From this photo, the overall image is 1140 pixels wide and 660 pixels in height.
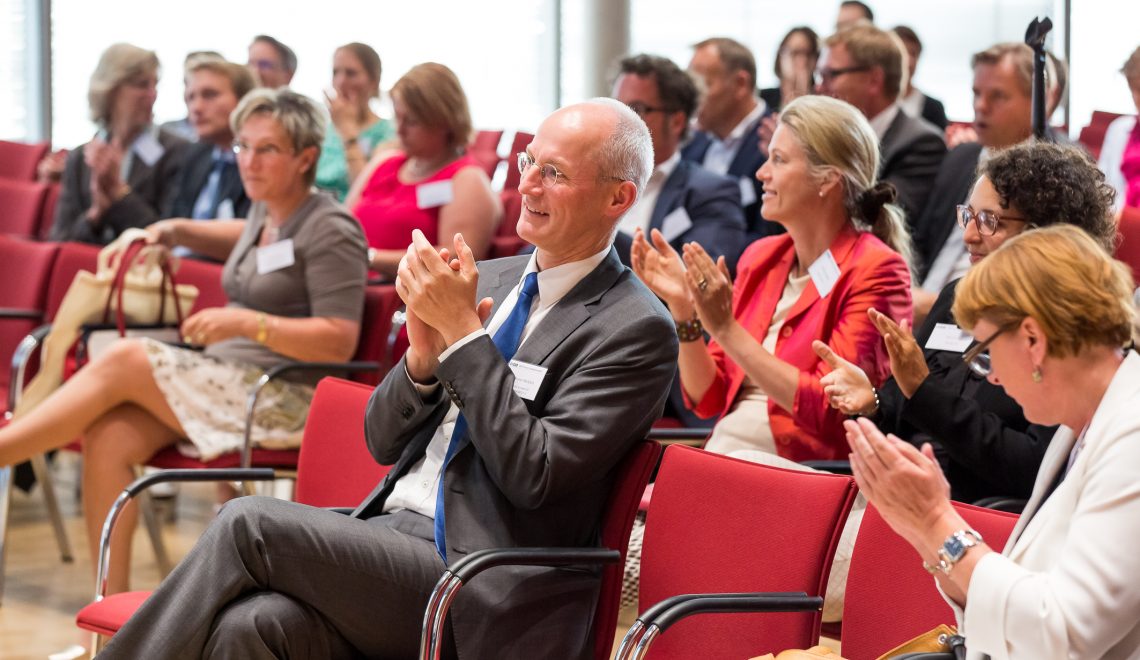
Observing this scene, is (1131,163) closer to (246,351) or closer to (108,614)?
(246,351)

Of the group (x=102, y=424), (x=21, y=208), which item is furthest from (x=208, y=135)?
(x=102, y=424)

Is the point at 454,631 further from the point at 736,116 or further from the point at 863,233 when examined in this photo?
the point at 736,116

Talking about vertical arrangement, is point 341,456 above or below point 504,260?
below

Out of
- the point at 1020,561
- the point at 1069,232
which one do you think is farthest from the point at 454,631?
the point at 1069,232

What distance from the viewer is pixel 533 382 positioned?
230cm

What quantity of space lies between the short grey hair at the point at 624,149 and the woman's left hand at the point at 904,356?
51cm

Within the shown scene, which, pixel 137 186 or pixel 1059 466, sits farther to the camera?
pixel 137 186

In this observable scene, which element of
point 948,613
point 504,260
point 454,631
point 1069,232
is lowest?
point 454,631

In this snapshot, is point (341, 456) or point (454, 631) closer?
point (454, 631)

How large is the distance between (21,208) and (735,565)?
15.9 ft

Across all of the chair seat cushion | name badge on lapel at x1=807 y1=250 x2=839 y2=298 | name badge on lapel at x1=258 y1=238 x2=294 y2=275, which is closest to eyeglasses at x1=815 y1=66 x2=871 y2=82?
name badge on lapel at x1=807 y1=250 x2=839 y2=298

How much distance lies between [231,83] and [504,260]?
334 cm

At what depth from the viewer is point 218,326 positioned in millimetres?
3730

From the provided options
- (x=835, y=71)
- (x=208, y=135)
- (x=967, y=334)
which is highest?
(x=835, y=71)
